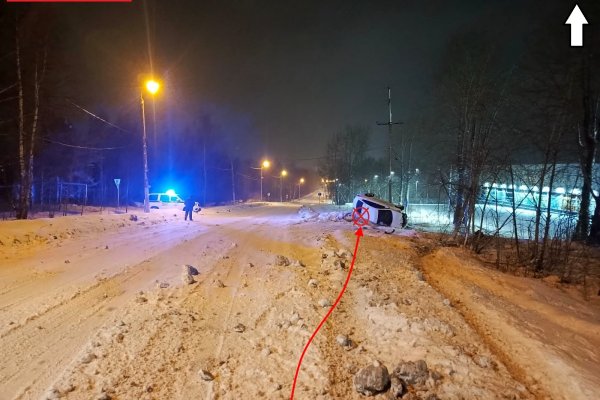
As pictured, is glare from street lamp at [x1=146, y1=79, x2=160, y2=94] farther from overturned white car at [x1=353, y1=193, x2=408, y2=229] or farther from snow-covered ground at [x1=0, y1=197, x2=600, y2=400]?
snow-covered ground at [x1=0, y1=197, x2=600, y2=400]

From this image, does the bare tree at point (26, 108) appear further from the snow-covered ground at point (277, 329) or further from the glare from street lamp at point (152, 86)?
the snow-covered ground at point (277, 329)

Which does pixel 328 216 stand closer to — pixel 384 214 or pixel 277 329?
pixel 384 214

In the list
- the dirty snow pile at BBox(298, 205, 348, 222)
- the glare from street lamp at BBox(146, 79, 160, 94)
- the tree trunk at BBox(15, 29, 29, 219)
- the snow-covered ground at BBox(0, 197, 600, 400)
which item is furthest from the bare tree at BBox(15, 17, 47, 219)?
the dirty snow pile at BBox(298, 205, 348, 222)

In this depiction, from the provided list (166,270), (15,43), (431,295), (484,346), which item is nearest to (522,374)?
(484,346)

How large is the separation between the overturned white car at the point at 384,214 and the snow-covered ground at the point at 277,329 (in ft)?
32.0

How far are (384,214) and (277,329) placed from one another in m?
15.0

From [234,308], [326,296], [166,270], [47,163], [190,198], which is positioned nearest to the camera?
[234,308]

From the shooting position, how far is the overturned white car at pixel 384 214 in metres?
18.7

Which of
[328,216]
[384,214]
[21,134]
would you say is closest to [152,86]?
[21,134]

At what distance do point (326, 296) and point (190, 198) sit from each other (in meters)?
16.5

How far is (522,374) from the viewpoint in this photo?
380 cm

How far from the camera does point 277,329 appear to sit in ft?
15.6

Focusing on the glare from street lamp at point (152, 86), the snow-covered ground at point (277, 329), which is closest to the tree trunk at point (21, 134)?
the glare from street lamp at point (152, 86)

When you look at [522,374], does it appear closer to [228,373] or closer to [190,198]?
[228,373]
